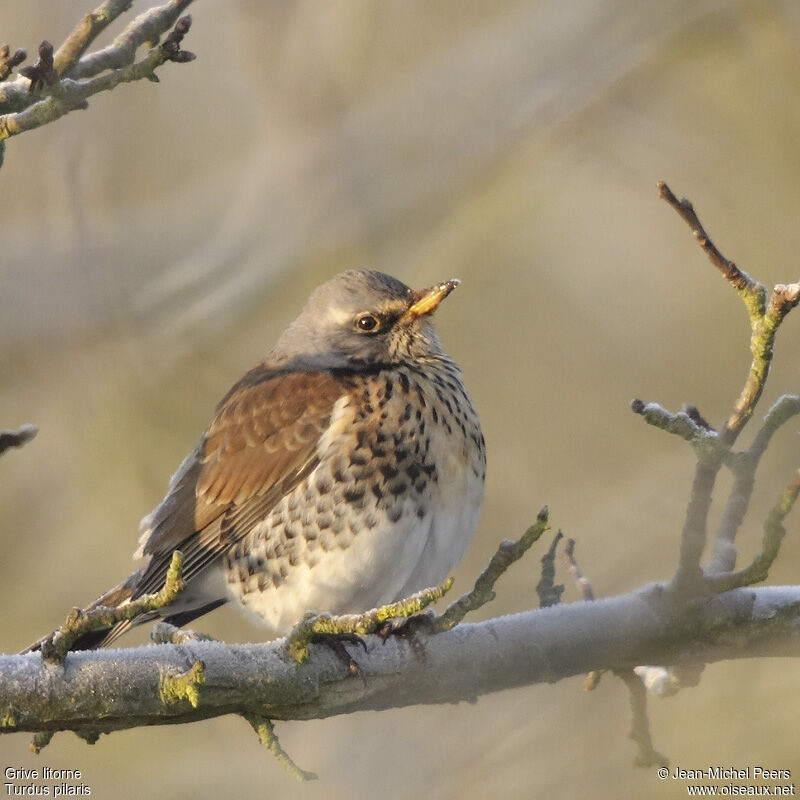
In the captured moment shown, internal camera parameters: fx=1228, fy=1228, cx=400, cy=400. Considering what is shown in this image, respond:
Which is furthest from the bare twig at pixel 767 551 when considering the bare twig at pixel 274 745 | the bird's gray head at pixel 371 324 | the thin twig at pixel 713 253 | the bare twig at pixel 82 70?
the bird's gray head at pixel 371 324

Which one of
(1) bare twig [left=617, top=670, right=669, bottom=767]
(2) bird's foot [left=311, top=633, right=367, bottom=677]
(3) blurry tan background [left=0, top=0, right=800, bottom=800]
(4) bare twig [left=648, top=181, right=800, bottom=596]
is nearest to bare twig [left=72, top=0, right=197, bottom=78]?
(4) bare twig [left=648, top=181, right=800, bottom=596]

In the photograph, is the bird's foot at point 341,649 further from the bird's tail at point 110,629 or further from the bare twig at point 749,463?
the bare twig at point 749,463

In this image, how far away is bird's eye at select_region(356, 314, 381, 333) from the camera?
581 cm

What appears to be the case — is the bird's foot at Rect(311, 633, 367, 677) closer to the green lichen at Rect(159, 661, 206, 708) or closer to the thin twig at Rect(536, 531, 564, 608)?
the green lichen at Rect(159, 661, 206, 708)

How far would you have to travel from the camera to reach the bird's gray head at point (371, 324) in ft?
18.9

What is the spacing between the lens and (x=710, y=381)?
8.48 metres

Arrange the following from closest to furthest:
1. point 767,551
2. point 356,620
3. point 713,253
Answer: point 713,253 < point 356,620 < point 767,551

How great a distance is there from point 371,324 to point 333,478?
0.99 meters

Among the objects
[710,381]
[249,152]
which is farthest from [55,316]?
[710,381]

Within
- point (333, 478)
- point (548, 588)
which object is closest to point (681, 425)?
point (548, 588)

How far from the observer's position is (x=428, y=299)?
5750 mm

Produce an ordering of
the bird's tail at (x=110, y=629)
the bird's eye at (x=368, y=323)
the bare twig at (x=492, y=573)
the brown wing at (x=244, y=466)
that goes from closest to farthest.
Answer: the bare twig at (x=492, y=573), the bird's tail at (x=110, y=629), the brown wing at (x=244, y=466), the bird's eye at (x=368, y=323)

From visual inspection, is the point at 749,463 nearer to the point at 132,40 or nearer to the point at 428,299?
the point at 132,40

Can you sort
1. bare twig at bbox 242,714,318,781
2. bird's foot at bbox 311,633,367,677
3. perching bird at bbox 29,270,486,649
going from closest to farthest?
bare twig at bbox 242,714,318,781 < bird's foot at bbox 311,633,367,677 < perching bird at bbox 29,270,486,649
